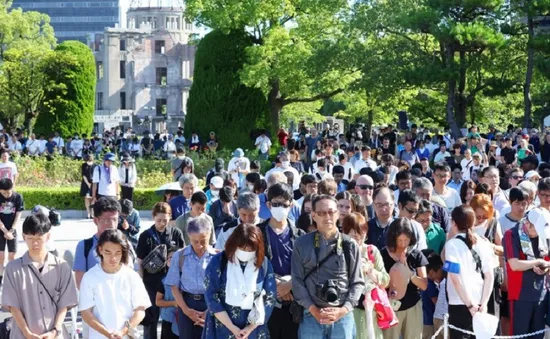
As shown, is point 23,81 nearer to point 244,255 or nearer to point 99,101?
point 244,255

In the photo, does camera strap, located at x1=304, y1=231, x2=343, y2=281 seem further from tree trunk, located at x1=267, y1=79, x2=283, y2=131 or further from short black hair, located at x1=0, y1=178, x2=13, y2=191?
tree trunk, located at x1=267, y1=79, x2=283, y2=131

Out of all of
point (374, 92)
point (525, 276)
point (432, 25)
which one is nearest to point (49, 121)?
point (374, 92)

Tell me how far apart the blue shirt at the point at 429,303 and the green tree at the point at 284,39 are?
73.9ft

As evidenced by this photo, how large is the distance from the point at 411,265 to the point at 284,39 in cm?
2629

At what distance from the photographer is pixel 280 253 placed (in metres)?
7.97

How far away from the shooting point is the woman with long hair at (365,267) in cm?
756

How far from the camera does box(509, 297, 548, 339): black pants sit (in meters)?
8.74

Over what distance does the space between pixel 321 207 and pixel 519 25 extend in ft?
74.9

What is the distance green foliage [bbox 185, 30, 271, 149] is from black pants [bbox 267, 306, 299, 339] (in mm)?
25046

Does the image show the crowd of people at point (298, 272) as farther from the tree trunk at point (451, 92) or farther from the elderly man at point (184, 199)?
the tree trunk at point (451, 92)

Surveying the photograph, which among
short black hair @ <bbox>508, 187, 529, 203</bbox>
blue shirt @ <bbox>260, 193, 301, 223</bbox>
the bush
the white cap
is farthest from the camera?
the bush

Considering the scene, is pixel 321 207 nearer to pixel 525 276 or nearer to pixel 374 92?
pixel 525 276

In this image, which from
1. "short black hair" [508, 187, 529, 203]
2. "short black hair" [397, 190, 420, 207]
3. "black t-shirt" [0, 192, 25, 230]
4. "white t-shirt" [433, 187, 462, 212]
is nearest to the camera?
"short black hair" [397, 190, 420, 207]

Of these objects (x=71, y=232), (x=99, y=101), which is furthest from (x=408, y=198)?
(x=99, y=101)
